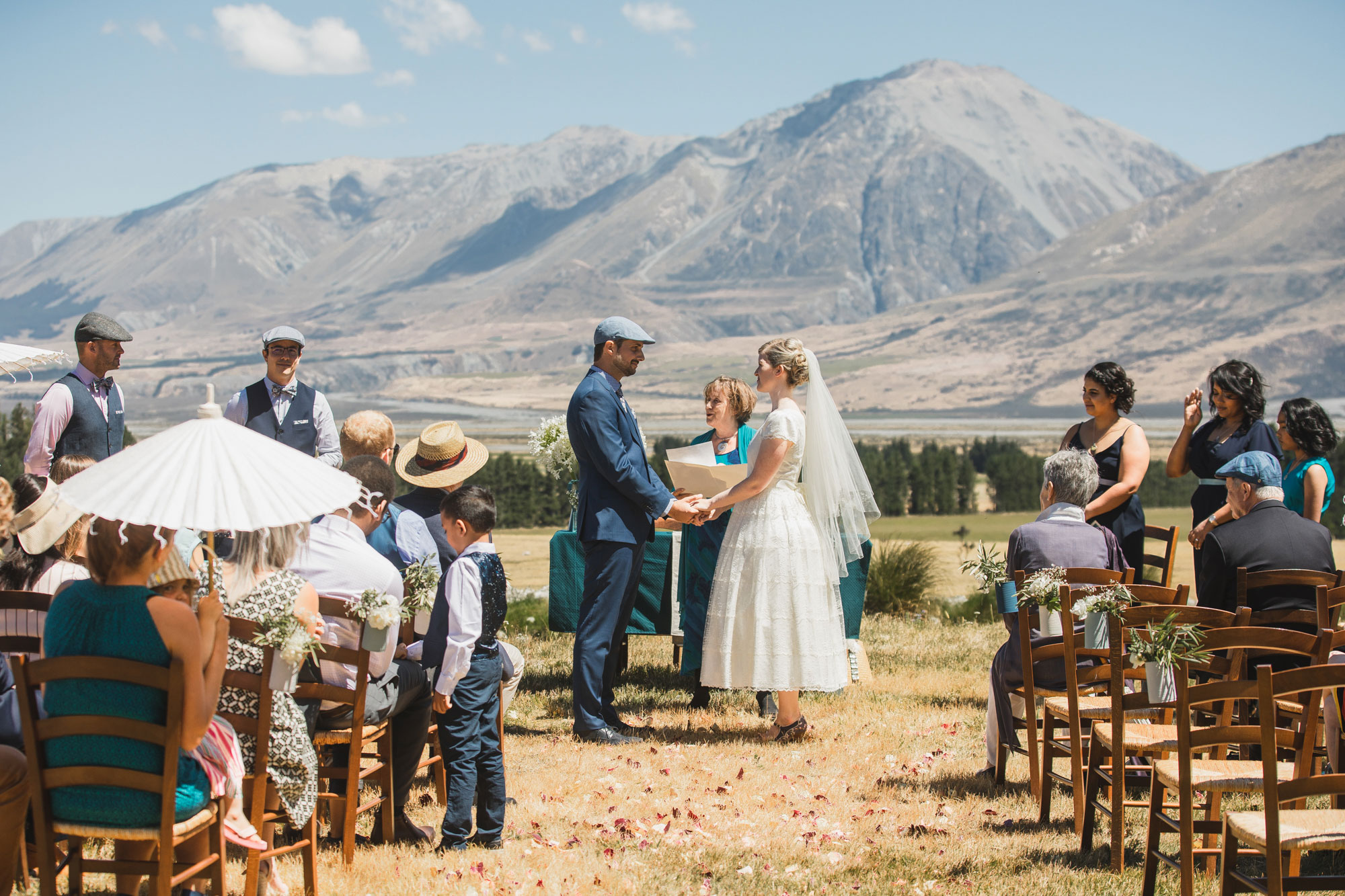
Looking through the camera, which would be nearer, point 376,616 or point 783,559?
point 376,616

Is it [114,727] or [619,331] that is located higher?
[619,331]

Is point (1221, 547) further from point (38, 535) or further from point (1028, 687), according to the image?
point (38, 535)

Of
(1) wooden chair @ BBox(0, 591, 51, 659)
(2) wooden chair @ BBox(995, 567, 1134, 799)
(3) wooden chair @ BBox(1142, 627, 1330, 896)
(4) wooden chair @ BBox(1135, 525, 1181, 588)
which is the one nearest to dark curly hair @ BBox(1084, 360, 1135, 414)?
(4) wooden chair @ BBox(1135, 525, 1181, 588)

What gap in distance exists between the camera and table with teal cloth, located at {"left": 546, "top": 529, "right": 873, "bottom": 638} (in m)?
7.67

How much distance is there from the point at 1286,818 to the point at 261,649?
10.5 ft

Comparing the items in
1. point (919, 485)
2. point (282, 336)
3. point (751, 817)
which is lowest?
point (751, 817)

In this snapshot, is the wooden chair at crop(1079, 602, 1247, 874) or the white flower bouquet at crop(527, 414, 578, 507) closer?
the wooden chair at crop(1079, 602, 1247, 874)

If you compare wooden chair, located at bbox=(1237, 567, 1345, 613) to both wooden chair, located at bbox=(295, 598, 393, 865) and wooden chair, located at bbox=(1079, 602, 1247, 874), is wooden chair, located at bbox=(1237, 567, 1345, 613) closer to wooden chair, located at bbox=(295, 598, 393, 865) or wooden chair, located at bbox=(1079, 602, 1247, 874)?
wooden chair, located at bbox=(1079, 602, 1247, 874)

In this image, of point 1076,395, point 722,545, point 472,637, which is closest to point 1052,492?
point 722,545

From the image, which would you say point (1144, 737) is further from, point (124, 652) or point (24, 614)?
point (24, 614)

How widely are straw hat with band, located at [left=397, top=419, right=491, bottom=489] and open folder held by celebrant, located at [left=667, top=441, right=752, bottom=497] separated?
50.7 inches

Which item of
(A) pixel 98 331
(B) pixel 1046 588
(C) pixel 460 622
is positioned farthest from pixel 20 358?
(B) pixel 1046 588

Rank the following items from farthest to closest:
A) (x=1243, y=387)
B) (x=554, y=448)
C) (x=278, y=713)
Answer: (x=554, y=448)
(x=1243, y=387)
(x=278, y=713)

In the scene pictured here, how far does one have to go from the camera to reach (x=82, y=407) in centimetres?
653
